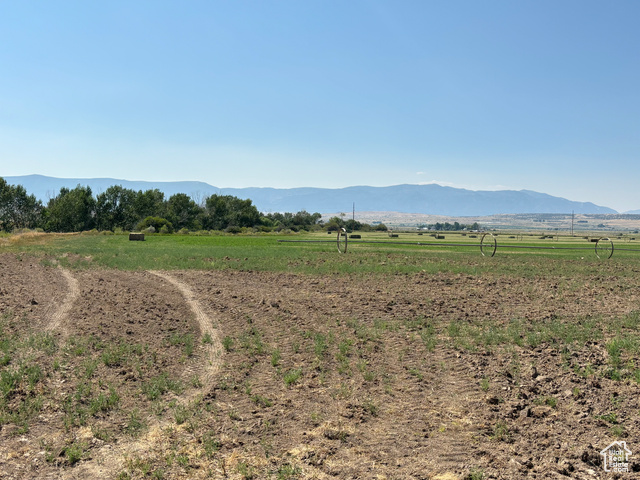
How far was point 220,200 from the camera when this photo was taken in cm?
13712

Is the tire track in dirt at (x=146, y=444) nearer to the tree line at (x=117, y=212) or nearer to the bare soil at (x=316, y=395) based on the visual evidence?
the bare soil at (x=316, y=395)

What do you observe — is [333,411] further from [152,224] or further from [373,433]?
[152,224]

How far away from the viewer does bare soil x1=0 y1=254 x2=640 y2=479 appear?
269 inches

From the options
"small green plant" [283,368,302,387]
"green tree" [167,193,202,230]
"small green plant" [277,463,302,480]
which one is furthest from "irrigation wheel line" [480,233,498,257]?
"green tree" [167,193,202,230]

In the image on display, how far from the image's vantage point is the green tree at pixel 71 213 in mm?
116938

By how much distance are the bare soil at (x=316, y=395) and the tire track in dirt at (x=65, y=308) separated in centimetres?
11

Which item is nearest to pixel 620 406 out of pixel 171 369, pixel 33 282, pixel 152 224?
pixel 171 369

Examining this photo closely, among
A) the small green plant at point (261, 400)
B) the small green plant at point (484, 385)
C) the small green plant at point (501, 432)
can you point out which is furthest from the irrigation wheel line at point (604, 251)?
the small green plant at point (261, 400)

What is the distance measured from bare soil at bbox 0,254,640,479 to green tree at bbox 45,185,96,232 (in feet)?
357

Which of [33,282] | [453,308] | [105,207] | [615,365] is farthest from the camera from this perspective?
[105,207]

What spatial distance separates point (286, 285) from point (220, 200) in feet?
380

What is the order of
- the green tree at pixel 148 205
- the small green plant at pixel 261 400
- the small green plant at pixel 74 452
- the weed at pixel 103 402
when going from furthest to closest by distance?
the green tree at pixel 148 205
the small green plant at pixel 261 400
the weed at pixel 103 402
the small green plant at pixel 74 452

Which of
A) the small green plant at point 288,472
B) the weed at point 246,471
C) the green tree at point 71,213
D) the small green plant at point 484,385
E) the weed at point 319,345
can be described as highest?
the green tree at point 71,213

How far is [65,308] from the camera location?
16.8 m
